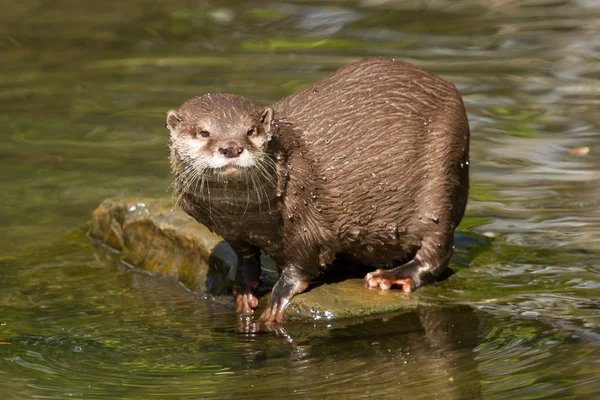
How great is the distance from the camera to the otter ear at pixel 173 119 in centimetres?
452

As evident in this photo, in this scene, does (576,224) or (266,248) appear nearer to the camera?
(266,248)

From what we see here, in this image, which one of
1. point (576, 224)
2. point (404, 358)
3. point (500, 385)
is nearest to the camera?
point (500, 385)

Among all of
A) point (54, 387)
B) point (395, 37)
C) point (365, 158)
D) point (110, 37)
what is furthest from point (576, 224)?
point (110, 37)

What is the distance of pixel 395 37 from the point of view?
1059 cm

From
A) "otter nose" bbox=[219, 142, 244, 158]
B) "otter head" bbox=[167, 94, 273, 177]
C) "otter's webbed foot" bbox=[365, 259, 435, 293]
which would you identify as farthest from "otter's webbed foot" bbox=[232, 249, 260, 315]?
"otter nose" bbox=[219, 142, 244, 158]

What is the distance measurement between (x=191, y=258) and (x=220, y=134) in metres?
1.26

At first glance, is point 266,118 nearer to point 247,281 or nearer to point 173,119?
point 173,119

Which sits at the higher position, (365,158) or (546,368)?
Result: (365,158)

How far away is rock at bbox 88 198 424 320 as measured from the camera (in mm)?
4832

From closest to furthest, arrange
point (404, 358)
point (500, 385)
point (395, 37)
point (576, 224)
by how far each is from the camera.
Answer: point (500, 385) → point (404, 358) → point (576, 224) → point (395, 37)

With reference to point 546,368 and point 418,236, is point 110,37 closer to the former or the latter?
point 418,236

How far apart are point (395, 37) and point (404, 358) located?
6.62 m

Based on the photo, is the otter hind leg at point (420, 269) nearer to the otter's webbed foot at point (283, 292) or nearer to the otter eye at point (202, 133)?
the otter's webbed foot at point (283, 292)

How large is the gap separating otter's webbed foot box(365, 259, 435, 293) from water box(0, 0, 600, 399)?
14 cm
